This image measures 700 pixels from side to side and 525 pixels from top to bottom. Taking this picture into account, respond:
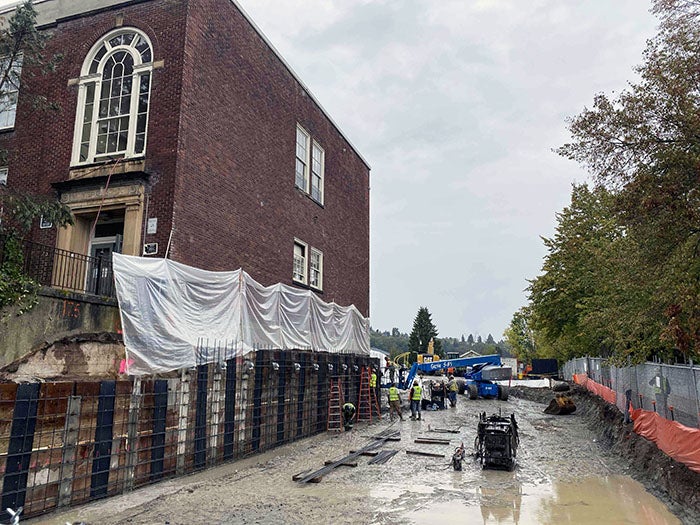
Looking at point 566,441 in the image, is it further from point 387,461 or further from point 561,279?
point 561,279

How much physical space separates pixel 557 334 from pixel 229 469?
29.8 metres

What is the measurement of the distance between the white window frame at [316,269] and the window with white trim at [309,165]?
2.30 meters

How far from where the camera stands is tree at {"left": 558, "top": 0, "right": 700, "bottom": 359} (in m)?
9.80

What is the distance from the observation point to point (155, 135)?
14.7m

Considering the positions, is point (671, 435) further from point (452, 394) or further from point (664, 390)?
point (452, 394)

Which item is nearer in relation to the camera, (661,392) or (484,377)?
(661,392)

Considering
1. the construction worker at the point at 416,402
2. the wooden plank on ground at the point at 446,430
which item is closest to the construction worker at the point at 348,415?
the wooden plank on ground at the point at 446,430

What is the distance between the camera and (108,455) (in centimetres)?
1027

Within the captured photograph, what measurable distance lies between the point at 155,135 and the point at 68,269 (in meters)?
4.21

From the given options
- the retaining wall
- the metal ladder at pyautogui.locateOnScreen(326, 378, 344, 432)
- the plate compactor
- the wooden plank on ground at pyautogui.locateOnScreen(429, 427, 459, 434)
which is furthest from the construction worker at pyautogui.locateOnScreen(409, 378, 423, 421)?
the plate compactor

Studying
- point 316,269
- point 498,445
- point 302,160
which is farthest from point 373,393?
point 498,445

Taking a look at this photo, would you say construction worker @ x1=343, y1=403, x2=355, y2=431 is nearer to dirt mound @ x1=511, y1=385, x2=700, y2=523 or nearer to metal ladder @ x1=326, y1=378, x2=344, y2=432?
metal ladder @ x1=326, y1=378, x2=344, y2=432

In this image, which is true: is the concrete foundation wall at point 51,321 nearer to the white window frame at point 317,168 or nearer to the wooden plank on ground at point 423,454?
the wooden plank on ground at point 423,454

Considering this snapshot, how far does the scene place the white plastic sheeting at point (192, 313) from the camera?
11.2 meters
